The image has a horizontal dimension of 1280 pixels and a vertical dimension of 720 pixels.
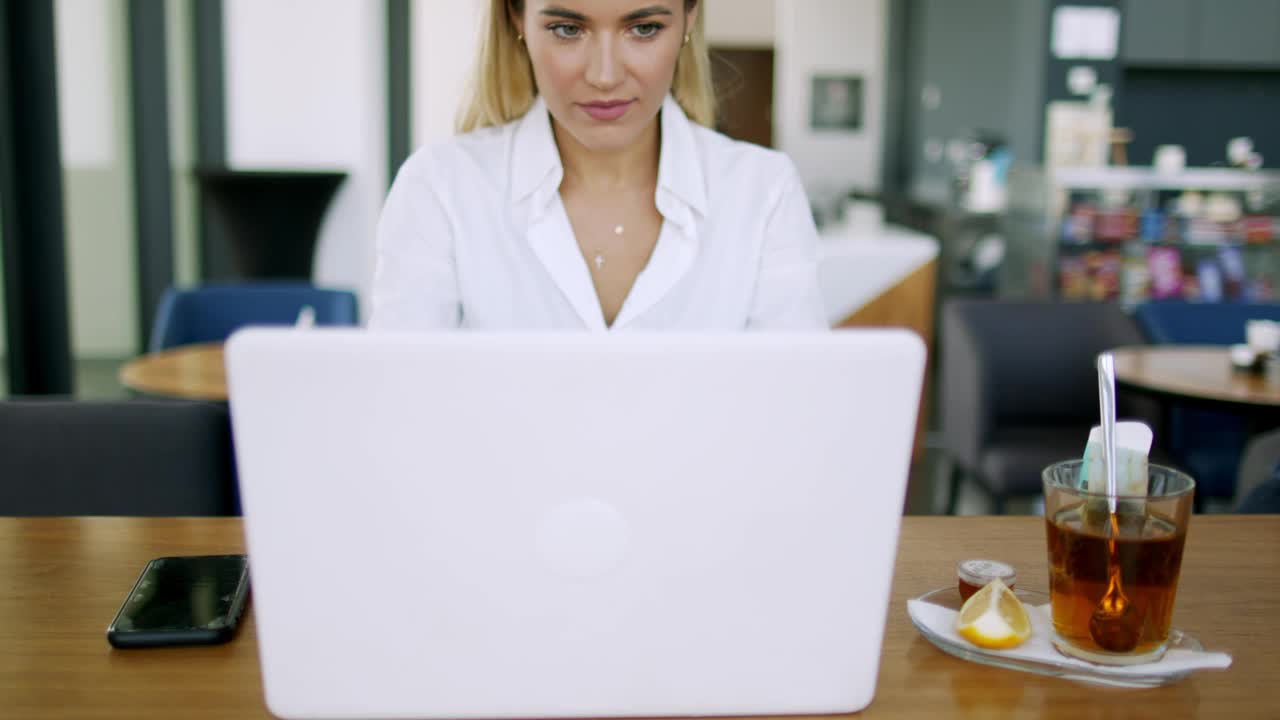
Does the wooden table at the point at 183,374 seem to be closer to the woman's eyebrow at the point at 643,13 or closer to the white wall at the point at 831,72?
the woman's eyebrow at the point at 643,13

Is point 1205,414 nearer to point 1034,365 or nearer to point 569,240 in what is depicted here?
point 1034,365

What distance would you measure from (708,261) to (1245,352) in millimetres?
2244

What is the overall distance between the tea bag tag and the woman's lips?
742mm

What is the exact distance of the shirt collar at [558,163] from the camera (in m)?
1.61

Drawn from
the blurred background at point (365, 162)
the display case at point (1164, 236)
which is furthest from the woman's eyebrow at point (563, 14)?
the display case at point (1164, 236)

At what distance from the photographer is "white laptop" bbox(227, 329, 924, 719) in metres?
0.72

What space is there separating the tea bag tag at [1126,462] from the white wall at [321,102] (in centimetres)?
557

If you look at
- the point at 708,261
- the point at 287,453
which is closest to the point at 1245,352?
the point at 708,261

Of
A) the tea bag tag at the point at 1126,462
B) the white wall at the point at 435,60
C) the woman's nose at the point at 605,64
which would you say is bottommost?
the tea bag tag at the point at 1126,462

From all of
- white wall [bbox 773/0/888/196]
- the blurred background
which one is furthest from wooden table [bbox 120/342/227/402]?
white wall [bbox 773/0/888/196]

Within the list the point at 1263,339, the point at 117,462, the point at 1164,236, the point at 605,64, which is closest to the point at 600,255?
the point at 605,64

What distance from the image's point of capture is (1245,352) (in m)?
3.26

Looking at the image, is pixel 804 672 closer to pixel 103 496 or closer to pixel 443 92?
pixel 103 496

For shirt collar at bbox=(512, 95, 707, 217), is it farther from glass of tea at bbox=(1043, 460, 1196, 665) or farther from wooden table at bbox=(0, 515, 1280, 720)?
glass of tea at bbox=(1043, 460, 1196, 665)
